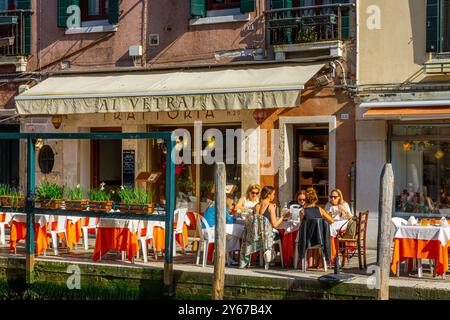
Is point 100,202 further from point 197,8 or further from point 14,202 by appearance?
point 197,8

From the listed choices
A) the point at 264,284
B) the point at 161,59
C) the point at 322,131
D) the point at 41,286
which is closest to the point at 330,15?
the point at 322,131

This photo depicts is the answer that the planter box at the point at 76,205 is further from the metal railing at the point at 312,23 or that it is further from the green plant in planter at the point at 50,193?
the metal railing at the point at 312,23

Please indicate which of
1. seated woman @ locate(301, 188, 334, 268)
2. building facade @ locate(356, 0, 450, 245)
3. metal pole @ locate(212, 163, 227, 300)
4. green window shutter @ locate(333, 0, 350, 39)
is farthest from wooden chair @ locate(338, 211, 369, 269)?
green window shutter @ locate(333, 0, 350, 39)

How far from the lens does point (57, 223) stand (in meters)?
15.1

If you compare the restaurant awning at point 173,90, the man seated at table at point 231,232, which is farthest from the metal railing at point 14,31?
the man seated at table at point 231,232

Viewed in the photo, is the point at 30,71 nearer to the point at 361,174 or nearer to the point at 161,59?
the point at 161,59

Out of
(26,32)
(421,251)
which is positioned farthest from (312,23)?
(26,32)

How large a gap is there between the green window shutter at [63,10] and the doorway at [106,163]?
8.15 feet

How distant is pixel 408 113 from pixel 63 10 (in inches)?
303

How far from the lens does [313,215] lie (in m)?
12.9

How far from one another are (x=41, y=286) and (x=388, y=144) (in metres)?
6.36

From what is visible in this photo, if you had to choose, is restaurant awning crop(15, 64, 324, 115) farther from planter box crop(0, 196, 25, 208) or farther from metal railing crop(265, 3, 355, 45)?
planter box crop(0, 196, 25, 208)

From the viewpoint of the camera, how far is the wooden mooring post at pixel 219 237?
1259 centimetres

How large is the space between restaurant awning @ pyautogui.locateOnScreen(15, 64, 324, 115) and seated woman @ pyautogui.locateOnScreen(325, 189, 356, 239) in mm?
2166
